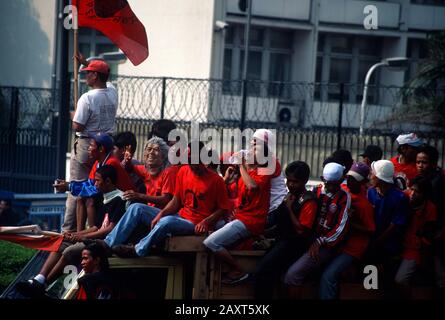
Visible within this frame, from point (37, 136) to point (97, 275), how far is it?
35.8 ft

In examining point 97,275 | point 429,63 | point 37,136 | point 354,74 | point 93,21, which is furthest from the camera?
point 354,74

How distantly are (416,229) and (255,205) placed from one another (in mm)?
1357

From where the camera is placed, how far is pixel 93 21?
1143cm

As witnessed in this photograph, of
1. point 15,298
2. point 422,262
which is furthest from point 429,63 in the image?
point 15,298

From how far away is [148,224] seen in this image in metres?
8.20

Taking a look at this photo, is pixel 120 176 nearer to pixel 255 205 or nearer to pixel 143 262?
pixel 255 205

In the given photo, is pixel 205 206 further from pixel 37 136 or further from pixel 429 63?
pixel 429 63

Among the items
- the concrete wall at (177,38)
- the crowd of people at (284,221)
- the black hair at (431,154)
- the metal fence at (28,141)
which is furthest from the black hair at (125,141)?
the concrete wall at (177,38)

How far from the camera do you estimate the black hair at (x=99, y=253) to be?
24.5 ft

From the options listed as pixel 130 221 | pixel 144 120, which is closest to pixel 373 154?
pixel 130 221

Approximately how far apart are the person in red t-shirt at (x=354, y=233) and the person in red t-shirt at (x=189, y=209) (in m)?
1.04

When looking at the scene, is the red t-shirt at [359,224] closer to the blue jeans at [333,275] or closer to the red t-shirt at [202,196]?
the blue jeans at [333,275]

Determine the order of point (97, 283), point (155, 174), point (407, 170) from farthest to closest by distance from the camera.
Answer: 1. point (407, 170)
2. point (155, 174)
3. point (97, 283)

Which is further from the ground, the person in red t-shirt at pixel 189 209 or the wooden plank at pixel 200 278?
the person in red t-shirt at pixel 189 209
